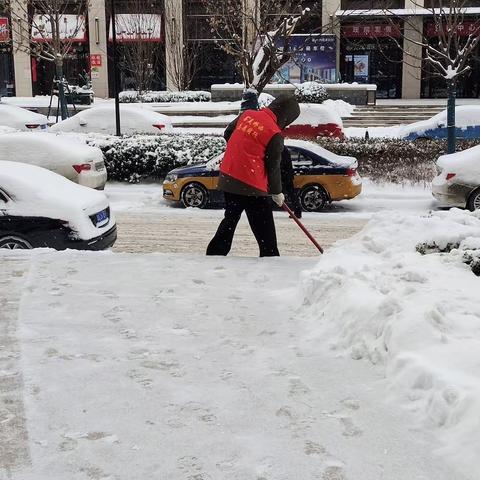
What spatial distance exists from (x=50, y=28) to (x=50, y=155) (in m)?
24.0

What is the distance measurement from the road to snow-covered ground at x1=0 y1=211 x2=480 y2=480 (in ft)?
12.8

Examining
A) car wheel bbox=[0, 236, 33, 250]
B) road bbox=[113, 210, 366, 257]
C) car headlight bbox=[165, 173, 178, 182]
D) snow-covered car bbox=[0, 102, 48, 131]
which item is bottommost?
road bbox=[113, 210, 366, 257]

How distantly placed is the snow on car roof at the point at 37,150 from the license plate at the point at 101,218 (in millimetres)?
4818

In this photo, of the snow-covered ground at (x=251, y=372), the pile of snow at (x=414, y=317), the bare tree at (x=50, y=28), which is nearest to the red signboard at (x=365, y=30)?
the bare tree at (x=50, y=28)

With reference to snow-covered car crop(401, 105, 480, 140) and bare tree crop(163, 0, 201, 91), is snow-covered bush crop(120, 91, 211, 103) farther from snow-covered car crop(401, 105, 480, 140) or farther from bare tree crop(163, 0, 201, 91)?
snow-covered car crop(401, 105, 480, 140)

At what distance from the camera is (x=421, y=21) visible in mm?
34375

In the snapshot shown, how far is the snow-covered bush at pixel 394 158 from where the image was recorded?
1478cm

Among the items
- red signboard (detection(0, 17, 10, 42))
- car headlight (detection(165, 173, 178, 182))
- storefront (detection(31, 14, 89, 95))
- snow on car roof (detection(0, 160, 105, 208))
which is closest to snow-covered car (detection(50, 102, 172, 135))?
car headlight (detection(165, 173, 178, 182))

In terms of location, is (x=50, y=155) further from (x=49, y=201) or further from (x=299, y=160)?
(x=49, y=201)

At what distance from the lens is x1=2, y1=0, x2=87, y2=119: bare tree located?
A: 24.9 metres

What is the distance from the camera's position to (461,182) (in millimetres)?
11898

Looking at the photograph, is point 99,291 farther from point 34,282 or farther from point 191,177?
point 191,177

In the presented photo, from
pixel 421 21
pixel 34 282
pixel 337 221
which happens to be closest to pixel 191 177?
pixel 337 221

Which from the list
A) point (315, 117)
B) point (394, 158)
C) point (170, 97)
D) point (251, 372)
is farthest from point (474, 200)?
point (170, 97)
